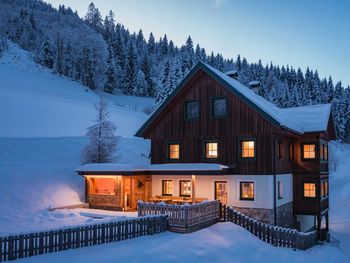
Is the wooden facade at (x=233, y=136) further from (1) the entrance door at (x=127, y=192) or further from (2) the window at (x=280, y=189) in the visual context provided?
(1) the entrance door at (x=127, y=192)

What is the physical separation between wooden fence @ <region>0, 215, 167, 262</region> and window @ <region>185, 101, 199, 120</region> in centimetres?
963

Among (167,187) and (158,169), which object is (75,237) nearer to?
(158,169)

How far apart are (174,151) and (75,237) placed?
13.7 metres

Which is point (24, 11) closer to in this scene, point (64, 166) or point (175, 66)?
point (175, 66)

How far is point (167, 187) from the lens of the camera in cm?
2784

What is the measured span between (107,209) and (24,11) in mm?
139478

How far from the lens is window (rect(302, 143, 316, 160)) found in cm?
2823

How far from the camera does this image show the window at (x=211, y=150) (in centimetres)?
2653

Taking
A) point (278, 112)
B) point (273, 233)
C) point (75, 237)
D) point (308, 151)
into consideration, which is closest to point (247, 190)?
point (273, 233)

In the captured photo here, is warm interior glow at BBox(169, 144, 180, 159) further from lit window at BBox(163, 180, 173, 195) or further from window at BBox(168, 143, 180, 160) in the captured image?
lit window at BBox(163, 180, 173, 195)

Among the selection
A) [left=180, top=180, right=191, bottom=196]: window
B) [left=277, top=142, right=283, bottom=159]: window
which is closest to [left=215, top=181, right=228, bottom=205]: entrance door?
[left=180, top=180, right=191, bottom=196]: window

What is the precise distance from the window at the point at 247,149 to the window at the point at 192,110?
424 centimetres

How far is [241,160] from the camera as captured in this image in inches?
989

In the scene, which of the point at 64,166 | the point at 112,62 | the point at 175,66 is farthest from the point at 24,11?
the point at 64,166
